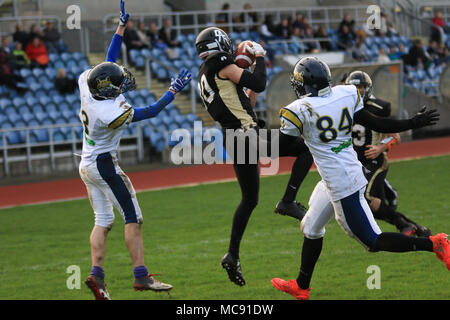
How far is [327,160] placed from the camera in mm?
5273

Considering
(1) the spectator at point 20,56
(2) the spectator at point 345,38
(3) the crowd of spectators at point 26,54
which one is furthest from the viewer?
(2) the spectator at point 345,38

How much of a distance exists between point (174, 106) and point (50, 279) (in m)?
10.7

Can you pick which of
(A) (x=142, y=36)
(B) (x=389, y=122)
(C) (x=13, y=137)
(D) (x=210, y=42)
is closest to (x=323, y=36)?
(A) (x=142, y=36)

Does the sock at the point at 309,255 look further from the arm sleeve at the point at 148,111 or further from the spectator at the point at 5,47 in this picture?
the spectator at the point at 5,47

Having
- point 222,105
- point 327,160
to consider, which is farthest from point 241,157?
point 327,160

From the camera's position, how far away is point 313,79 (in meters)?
5.23

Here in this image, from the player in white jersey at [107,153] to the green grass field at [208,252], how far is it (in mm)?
447

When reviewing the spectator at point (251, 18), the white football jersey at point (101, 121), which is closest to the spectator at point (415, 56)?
the spectator at point (251, 18)

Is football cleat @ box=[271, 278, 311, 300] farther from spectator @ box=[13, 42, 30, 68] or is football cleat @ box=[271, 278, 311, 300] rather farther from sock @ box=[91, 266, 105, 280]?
spectator @ box=[13, 42, 30, 68]

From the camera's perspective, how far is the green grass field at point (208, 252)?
6.11 m

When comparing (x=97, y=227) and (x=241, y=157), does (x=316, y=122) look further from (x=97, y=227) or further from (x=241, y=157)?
(x=97, y=227)

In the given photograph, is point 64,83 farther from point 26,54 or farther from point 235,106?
point 235,106

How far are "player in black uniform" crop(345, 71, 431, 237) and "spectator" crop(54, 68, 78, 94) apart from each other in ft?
29.8

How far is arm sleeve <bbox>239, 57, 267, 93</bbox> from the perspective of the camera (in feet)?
19.1
